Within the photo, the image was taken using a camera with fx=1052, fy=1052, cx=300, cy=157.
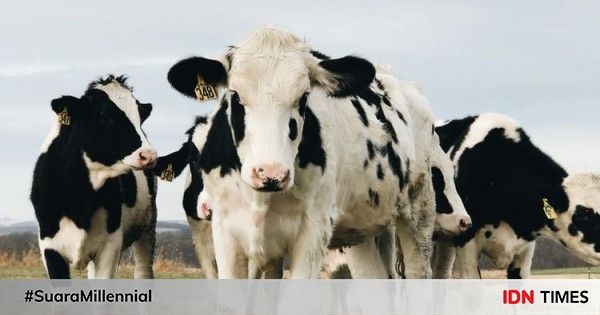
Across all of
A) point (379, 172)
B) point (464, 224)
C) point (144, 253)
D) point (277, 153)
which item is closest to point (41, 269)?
point (144, 253)

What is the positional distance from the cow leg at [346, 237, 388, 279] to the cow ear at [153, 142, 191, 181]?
2.61 metres

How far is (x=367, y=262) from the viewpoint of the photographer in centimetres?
1088

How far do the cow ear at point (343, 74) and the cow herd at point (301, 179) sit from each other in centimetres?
1

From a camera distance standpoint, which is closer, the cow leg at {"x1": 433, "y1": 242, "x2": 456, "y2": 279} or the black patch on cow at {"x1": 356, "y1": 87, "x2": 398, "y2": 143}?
the black patch on cow at {"x1": 356, "y1": 87, "x2": 398, "y2": 143}

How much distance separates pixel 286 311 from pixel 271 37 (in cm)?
202

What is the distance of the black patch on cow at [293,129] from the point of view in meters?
7.33

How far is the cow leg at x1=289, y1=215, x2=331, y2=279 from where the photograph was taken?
7.66 metres

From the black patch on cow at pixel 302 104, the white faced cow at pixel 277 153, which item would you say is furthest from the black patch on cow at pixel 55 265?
the black patch on cow at pixel 302 104

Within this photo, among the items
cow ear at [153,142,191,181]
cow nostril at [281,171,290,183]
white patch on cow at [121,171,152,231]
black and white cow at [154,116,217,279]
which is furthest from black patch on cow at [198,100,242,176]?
cow ear at [153,142,191,181]

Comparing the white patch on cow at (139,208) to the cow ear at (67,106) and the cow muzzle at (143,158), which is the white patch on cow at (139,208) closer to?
the cow muzzle at (143,158)

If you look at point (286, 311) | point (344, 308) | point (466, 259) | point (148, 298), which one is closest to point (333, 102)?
point (286, 311)

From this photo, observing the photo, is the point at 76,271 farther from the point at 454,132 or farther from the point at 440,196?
the point at 440,196

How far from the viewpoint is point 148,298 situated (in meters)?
12.0

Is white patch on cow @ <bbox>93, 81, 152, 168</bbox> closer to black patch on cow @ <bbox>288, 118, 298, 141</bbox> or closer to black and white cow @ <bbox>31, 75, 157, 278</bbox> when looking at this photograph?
black and white cow @ <bbox>31, 75, 157, 278</bbox>
